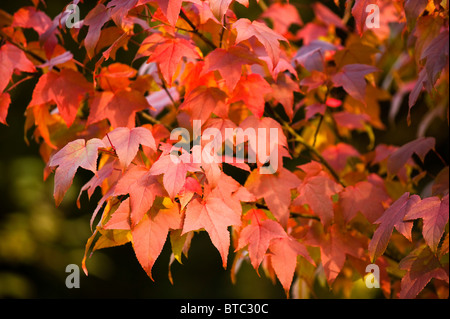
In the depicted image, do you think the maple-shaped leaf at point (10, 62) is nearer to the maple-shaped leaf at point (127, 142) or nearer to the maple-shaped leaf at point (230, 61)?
the maple-shaped leaf at point (127, 142)

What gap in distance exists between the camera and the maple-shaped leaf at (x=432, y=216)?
3.05 ft

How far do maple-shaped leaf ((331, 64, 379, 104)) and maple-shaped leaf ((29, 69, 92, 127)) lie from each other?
0.57 meters

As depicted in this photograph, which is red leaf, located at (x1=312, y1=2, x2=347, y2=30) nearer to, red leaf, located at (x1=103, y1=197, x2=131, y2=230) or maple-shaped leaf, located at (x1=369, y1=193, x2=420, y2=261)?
maple-shaped leaf, located at (x1=369, y1=193, x2=420, y2=261)

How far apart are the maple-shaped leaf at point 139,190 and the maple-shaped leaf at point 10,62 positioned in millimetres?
388

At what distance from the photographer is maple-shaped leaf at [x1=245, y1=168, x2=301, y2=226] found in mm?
1064

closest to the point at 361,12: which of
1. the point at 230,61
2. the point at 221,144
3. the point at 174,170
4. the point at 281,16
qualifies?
the point at 230,61

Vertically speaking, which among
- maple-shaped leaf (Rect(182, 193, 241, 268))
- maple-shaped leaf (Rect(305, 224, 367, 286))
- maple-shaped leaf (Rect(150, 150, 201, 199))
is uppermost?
maple-shaped leaf (Rect(150, 150, 201, 199))

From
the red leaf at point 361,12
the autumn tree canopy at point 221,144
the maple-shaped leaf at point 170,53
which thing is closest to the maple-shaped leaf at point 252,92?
the autumn tree canopy at point 221,144

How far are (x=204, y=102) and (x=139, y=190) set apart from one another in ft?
0.81

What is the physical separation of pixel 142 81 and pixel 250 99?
285 mm

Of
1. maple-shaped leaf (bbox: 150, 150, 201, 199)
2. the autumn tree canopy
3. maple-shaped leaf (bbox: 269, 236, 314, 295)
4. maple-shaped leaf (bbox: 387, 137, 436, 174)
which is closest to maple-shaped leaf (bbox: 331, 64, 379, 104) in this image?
the autumn tree canopy

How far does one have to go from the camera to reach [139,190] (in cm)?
92

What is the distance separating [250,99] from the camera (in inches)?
42.7

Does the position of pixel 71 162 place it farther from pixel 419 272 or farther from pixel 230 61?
pixel 419 272
